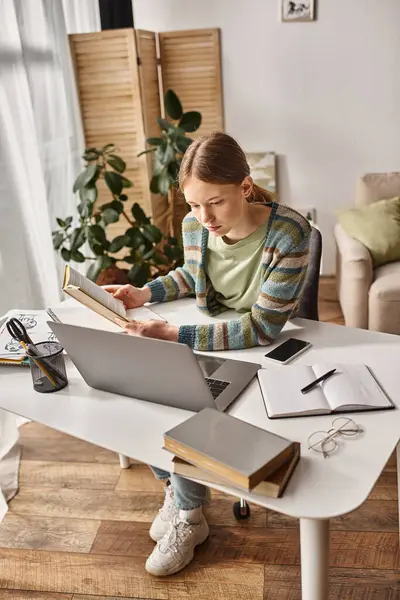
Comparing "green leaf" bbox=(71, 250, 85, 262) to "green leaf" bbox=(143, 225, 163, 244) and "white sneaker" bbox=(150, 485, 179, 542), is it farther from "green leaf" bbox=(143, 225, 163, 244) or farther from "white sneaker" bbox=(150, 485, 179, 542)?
"white sneaker" bbox=(150, 485, 179, 542)

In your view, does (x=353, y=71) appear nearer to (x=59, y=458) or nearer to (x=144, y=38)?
(x=144, y=38)

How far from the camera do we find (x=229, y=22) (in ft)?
11.3

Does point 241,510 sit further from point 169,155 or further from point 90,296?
point 169,155

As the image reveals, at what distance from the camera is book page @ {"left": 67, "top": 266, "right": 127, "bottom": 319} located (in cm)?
139

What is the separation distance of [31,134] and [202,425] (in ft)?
5.93

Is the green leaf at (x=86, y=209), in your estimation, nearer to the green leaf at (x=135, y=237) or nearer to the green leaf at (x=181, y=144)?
the green leaf at (x=135, y=237)

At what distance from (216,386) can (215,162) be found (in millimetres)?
541

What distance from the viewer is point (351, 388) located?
3.97 feet

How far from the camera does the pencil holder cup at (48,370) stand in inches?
51.6

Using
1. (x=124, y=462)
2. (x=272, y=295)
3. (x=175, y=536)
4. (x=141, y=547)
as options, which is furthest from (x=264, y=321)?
(x=124, y=462)

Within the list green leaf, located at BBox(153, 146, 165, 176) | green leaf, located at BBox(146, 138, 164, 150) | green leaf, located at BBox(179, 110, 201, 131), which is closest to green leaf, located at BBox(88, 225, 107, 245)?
green leaf, located at BBox(153, 146, 165, 176)

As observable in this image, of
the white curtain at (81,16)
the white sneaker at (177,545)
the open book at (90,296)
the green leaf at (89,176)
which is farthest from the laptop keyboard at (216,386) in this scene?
the white curtain at (81,16)

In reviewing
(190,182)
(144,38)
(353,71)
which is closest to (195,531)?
(190,182)

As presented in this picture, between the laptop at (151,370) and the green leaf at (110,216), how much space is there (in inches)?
59.5
